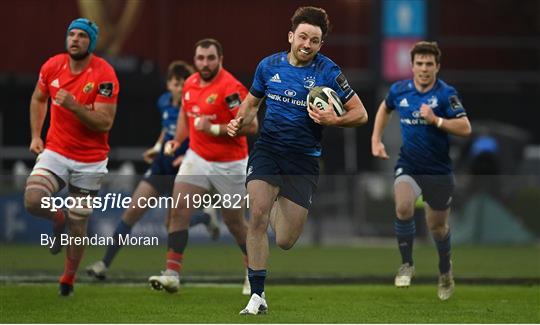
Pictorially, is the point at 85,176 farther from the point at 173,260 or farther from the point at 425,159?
the point at 425,159

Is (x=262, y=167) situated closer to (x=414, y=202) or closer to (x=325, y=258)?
(x=414, y=202)

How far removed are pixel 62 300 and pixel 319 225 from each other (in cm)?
1096

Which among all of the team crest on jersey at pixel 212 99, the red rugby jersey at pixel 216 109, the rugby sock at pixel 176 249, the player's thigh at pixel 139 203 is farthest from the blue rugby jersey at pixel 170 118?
the rugby sock at pixel 176 249

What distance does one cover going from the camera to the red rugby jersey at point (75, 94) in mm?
13414

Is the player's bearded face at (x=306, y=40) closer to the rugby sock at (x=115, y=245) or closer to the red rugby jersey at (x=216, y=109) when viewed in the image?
the red rugby jersey at (x=216, y=109)

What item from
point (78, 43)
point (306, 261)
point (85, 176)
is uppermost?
point (78, 43)

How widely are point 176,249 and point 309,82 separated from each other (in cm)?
253

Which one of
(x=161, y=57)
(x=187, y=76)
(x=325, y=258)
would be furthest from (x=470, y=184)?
(x=187, y=76)

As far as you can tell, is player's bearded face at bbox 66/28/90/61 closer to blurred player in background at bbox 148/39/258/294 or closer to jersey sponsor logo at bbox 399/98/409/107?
blurred player in background at bbox 148/39/258/294

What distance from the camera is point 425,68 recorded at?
551 inches

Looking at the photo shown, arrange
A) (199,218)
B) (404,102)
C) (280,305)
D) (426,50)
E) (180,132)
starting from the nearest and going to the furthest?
(280,305) < (426,50) < (404,102) < (180,132) < (199,218)

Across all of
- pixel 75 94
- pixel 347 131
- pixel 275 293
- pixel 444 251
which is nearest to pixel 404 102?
pixel 444 251

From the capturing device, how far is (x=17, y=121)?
27.0 metres

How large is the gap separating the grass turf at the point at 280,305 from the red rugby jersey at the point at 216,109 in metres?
1.35
